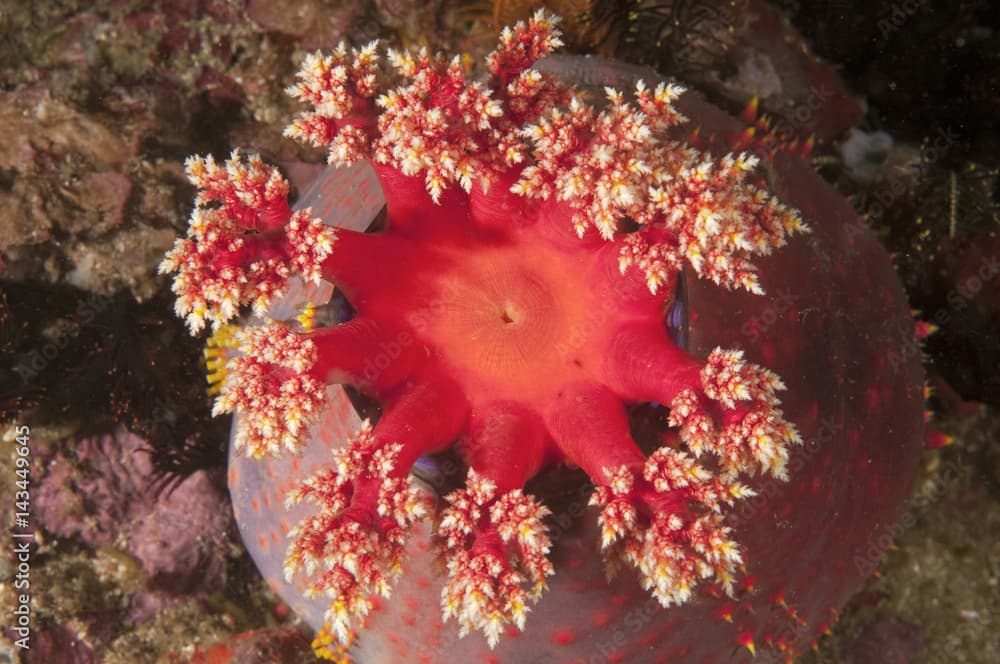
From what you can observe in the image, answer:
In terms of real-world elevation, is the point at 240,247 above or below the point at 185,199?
above

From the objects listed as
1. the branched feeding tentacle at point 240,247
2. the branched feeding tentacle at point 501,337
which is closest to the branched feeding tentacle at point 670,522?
the branched feeding tentacle at point 501,337

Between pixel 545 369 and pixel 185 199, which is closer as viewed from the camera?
pixel 545 369

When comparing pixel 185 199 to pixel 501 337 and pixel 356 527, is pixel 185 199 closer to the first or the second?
pixel 501 337

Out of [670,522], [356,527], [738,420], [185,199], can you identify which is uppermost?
[738,420]

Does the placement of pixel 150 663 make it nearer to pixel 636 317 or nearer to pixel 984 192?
pixel 636 317

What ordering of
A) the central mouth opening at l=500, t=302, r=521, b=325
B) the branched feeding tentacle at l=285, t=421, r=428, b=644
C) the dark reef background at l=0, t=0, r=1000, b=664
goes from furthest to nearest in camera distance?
the dark reef background at l=0, t=0, r=1000, b=664 < the central mouth opening at l=500, t=302, r=521, b=325 < the branched feeding tentacle at l=285, t=421, r=428, b=644

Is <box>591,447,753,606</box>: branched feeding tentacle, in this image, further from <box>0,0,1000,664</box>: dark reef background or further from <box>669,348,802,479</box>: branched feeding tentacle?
<box>0,0,1000,664</box>: dark reef background

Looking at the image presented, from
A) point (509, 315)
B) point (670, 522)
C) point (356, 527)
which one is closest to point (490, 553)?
point (356, 527)

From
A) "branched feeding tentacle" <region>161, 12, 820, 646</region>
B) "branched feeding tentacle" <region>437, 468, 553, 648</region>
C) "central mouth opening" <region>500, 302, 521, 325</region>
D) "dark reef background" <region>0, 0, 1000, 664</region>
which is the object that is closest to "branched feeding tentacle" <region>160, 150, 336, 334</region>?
"branched feeding tentacle" <region>161, 12, 820, 646</region>

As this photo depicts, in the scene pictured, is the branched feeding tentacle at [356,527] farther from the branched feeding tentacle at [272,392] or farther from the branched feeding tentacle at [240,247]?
the branched feeding tentacle at [240,247]
